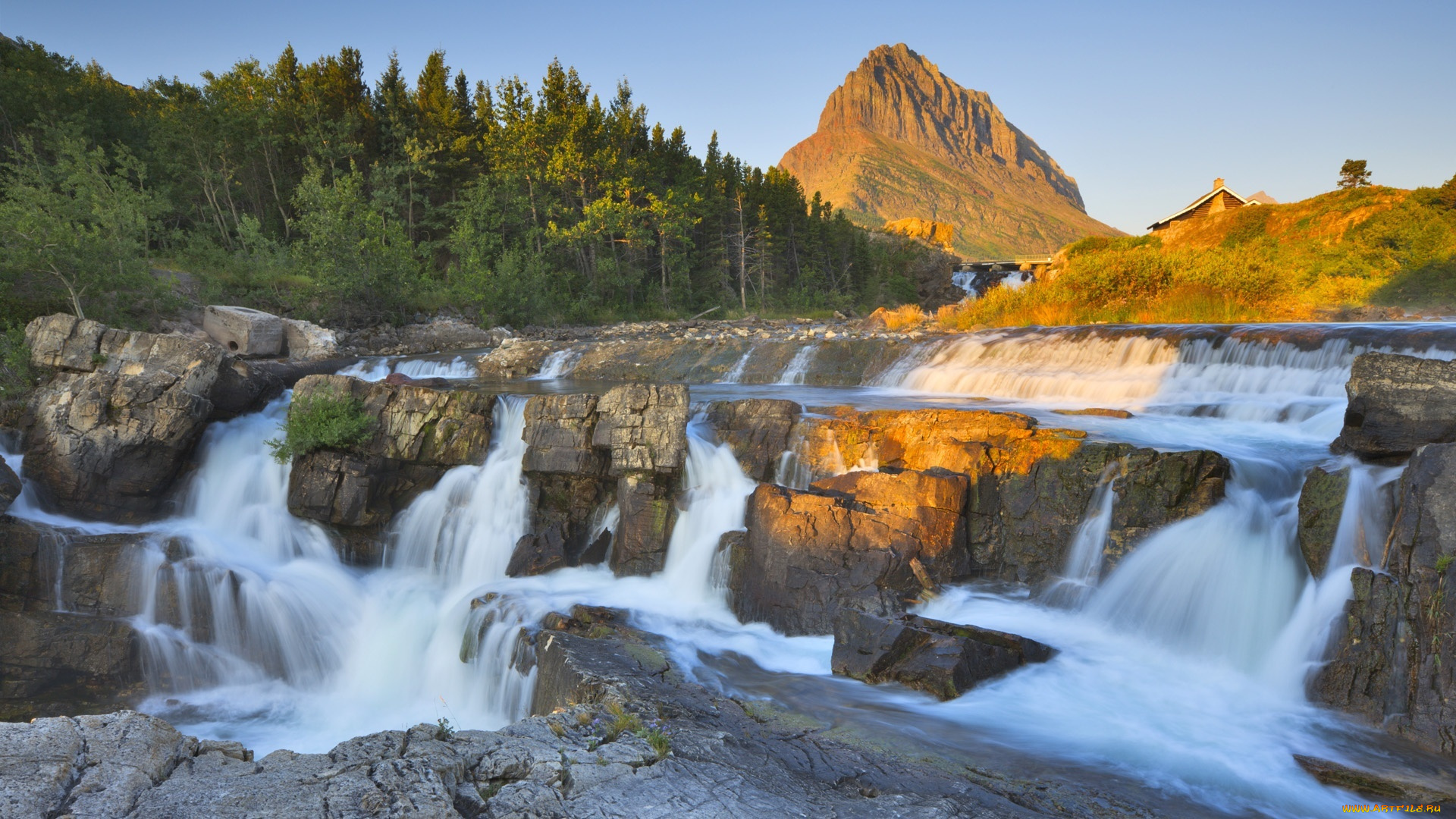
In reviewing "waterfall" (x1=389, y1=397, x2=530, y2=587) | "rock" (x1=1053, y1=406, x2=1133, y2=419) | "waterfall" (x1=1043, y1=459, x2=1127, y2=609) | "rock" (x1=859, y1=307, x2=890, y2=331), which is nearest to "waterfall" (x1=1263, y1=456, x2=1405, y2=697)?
"waterfall" (x1=1043, y1=459, x2=1127, y2=609)

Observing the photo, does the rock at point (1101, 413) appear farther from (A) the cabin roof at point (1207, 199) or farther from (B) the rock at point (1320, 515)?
(A) the cabin roof at point (1207, 199)

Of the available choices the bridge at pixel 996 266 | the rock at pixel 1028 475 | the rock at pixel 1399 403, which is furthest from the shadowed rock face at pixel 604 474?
the bridge at pixel 996 266

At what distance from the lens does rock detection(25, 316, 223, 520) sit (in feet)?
31.8

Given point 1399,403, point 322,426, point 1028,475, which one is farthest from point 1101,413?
point 322,426

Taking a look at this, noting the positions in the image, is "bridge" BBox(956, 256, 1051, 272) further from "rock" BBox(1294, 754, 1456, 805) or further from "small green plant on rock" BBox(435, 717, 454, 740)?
"small green plant on rock" BBox(435, 717, 454, 740)

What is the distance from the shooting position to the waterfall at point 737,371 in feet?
58.4

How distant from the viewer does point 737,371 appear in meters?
18.0

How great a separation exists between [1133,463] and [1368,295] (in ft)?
68.4

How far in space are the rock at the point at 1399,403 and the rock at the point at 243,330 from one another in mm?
21964

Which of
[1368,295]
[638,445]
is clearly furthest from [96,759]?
[1368,295]

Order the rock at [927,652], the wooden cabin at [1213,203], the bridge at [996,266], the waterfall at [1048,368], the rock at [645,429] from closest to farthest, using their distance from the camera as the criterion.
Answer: the rock at [927,652], the rock at [645,429], the waterfall at [1048,368], the wooden cabin at [1213,203], the bridge at [996,266]

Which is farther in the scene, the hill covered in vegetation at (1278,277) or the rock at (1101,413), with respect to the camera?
the hill covered in vegetation at (1278,277)

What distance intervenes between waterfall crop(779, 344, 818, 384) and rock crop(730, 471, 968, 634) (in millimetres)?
8977

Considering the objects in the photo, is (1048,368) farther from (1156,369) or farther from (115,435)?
(115,435)
